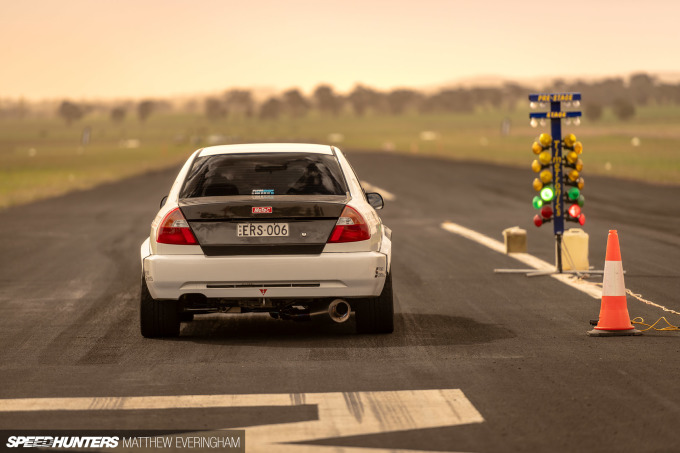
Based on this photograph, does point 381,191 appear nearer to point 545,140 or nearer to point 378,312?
point 545,140

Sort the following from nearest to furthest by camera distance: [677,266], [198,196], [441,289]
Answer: [198,196] < [441,289] < [677,266]

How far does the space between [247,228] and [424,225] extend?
43.9 ft

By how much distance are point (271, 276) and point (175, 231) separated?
2.79 ft

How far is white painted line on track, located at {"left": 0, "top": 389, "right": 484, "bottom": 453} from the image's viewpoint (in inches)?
243

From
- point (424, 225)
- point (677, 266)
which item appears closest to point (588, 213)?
point (424, 225)

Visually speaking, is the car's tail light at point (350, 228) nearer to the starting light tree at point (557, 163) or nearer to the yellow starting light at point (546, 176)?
the starting light tree at point (557, 163)

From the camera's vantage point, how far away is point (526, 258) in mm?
15930

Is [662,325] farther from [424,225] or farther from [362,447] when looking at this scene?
[424,225]

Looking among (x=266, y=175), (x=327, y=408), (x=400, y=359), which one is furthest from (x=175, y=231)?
(x=327, y=408)

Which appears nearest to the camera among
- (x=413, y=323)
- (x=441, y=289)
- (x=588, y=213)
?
(x=413, y=323)

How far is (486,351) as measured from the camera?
884cm

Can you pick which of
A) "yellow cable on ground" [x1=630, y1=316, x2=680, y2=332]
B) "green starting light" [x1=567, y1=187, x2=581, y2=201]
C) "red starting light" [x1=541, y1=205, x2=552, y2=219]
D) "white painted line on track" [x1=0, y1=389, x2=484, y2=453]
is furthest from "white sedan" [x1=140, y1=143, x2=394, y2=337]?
"green starting light" [x1=567, y1=187, x2=581, y2=201]

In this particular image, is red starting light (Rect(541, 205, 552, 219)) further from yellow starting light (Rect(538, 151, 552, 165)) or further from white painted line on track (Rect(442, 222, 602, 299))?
white painted line on track (Rect(442, 222, 602, 299))

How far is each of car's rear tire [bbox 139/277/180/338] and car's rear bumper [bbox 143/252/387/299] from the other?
428 mm
